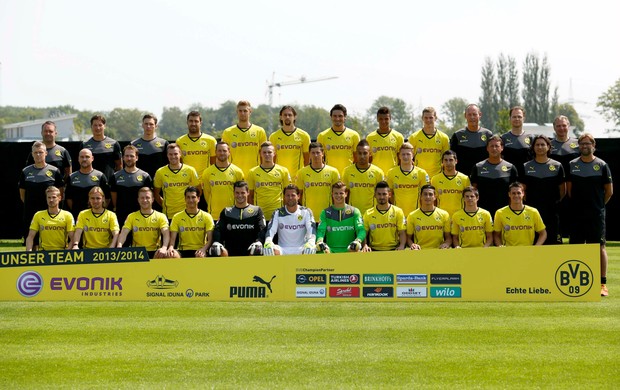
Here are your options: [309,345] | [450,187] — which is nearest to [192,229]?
[450,187]

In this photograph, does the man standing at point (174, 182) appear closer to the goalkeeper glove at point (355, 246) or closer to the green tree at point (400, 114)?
the goalkeeper glove at point (355, 246)

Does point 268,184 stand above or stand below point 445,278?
above

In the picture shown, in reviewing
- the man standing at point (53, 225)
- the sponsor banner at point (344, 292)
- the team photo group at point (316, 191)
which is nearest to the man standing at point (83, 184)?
the team photo group at point (316, 191)

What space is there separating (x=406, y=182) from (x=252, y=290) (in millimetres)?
3217

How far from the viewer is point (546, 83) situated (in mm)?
95500

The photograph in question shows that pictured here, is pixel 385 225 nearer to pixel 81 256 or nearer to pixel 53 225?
pixel 81 256

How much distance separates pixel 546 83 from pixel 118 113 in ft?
201

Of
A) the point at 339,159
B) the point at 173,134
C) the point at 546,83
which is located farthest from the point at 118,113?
the point at 339,159

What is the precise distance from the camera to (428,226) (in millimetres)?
12266

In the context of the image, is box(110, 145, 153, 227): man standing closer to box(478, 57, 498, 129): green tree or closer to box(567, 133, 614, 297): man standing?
box(567, 133, 614, 297): man standing

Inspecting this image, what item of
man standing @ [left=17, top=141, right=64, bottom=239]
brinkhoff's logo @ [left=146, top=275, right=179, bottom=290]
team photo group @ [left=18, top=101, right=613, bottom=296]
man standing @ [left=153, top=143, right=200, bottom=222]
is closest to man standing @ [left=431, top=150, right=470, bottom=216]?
team photo group @ [left=18, top=101, right=613, bottom=296]

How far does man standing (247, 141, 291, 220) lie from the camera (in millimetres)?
12836

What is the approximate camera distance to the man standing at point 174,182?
42.7 feet

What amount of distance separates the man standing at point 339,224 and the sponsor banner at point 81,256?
2.57m
